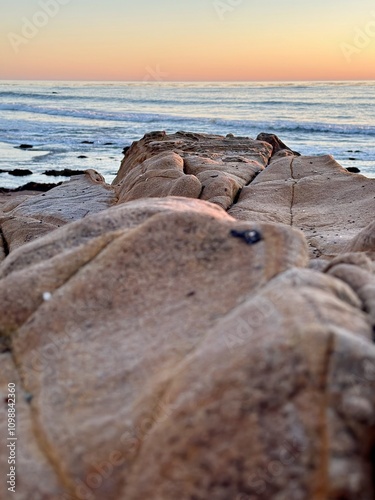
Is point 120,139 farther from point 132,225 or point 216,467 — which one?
point 216,467

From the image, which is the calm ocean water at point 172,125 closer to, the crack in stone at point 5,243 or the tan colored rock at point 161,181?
the tan colored rock at point 161,181

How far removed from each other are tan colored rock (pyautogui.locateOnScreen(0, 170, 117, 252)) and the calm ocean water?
3569 millimetres

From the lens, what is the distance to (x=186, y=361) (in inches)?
107

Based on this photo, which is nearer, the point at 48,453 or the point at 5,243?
the point at 48,453

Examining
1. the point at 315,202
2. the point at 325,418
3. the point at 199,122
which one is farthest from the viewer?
the point at 199,122

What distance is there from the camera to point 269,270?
3.39 m

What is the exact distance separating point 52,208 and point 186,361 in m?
8.54

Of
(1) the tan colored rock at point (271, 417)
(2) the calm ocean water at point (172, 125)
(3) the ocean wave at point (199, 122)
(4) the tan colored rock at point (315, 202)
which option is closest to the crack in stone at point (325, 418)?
(1) the tan colored rock at point (271, 417)

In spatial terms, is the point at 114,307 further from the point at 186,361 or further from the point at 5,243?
the point at 5,243

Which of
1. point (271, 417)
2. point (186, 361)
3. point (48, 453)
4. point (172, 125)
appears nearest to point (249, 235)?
point (186, 361)

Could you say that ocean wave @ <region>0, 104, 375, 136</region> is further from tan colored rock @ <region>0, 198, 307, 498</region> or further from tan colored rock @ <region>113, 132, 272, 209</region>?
tan colored rock @ <region>0, 198, 307, 498</region>

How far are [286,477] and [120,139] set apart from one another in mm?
27183

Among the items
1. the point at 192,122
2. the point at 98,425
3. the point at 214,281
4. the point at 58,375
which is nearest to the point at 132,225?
the point at 214,281

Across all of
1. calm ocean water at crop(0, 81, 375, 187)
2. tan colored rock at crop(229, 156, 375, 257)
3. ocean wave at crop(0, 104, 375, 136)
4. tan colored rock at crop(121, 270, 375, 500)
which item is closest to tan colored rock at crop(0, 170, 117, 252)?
tan colored rock at crop(229, 156, 375, 257)
